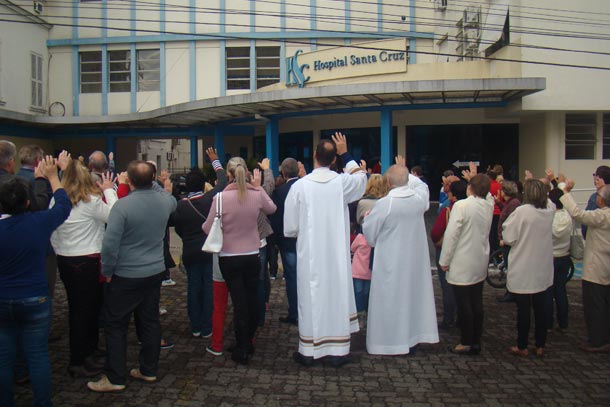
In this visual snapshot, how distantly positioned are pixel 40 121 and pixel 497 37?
54.0 ft

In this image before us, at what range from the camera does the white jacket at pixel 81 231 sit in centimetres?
504

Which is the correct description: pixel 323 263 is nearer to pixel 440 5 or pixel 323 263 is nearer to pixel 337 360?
pixel 337 360

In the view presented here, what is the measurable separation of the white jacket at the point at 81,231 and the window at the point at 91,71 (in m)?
22.0

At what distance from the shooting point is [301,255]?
5.50 m

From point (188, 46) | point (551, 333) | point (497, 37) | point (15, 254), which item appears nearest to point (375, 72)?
point (497, 37)

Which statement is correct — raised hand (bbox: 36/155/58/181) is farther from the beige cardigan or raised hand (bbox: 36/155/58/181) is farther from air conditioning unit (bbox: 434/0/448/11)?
air conditioning unit (bbox: 434/0/448/11)

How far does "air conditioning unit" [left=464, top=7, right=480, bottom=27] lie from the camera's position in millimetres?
19312

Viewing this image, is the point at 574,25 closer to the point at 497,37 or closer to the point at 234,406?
the point at 497,37

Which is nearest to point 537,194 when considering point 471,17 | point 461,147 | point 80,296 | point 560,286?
point 560,286

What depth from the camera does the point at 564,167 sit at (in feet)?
54.7

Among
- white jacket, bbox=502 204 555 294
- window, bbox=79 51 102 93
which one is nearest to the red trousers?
white jacket, bbox=502 204 555 294

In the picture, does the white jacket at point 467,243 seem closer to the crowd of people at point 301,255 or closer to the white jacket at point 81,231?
the crowd of people at point 301,255

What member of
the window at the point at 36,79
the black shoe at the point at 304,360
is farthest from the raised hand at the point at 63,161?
the window at the point at 36,79

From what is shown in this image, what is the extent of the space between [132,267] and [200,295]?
164cm
